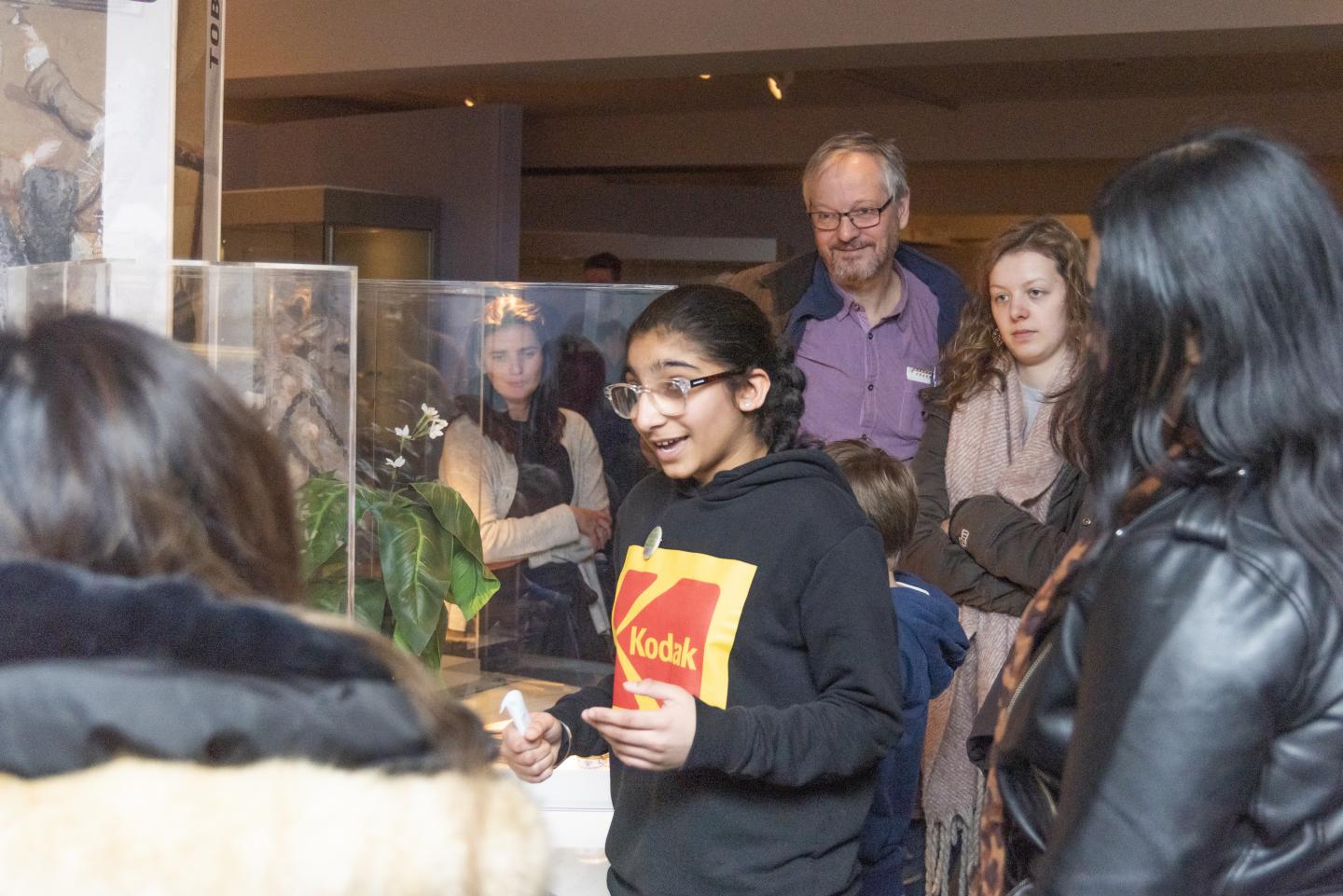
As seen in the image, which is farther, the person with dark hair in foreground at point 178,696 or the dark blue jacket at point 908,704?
the dark blue jacket at point 908,704

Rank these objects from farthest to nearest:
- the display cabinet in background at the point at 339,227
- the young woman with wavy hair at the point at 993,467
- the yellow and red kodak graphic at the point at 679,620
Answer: the display cabinet in background at the point at 339,227 < the young woman with wavy hair at the point at 993,467 < the yellow and red kodak graphic at the point at 679,620

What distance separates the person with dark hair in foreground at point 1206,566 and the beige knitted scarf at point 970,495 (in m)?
1.68

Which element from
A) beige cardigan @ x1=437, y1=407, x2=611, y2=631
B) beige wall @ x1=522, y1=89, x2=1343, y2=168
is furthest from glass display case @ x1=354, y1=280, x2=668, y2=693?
beige wall @ x1=522, y1=89, x2=1343, y2=168

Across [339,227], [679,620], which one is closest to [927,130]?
[339,227]

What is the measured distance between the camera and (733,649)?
170 cm

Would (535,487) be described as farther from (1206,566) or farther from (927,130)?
→ (927,130)

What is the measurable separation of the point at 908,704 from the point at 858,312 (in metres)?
1.06

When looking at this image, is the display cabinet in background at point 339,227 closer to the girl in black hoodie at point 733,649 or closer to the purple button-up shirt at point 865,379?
the purple button-up shirt at point 865,379

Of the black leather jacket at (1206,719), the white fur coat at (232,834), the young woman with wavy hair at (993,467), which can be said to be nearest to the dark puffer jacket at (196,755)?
the white fur coat at (232,834)

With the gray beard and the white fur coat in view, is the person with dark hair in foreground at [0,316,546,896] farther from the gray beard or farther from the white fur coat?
the gray beard

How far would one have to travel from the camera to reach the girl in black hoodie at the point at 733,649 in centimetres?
158

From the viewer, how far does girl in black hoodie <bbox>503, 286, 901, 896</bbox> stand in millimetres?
1582

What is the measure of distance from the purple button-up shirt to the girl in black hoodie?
1.03 meters

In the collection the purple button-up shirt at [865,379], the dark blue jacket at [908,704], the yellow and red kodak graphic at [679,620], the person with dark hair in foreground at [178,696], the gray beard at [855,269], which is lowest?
the dark blue jacket at [908,704]
